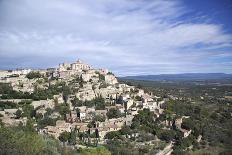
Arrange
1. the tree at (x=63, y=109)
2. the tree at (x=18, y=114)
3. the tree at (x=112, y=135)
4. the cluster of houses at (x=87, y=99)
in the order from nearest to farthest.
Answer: the tree at (x=112, y=135) → the cluster of houses at (x=87, y=99) → the tree at (x=18, y=114) → the tree at (x=63, y=109)

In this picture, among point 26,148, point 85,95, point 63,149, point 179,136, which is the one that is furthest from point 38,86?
point 26,148

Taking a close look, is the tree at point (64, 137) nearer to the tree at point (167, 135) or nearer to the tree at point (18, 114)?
the tree at point (18, 114)

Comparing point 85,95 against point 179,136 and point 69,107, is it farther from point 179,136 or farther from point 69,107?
point 179,136

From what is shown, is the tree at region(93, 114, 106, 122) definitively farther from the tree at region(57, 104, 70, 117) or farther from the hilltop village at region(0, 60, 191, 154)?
the tree at region(57, 104, 70, 117)

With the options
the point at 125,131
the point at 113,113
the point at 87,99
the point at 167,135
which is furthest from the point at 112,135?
the point at 87,99

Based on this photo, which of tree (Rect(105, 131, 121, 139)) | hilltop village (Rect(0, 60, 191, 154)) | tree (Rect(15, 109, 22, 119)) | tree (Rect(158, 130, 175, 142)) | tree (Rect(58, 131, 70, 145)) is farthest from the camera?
tree (Rect(15, 109, 22, 119))

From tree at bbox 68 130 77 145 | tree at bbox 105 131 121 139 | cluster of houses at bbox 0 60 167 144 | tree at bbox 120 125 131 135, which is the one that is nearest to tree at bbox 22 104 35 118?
cluster of houses at bbox 0 60 167 144

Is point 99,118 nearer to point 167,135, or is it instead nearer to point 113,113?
point 113,113

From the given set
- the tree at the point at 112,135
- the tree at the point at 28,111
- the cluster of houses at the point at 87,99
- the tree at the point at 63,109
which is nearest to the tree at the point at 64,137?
the cluster of houses at the point at 87,99
